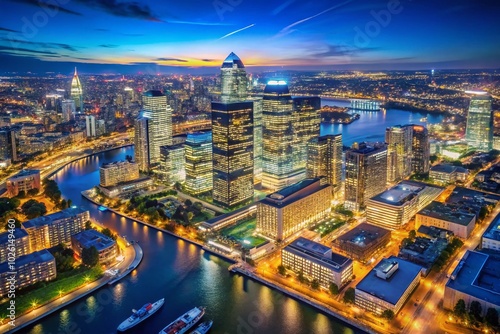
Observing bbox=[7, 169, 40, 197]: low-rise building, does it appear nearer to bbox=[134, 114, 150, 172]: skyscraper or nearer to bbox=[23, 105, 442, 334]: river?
bbox=[134, 114, 150, 172]: skyscraper

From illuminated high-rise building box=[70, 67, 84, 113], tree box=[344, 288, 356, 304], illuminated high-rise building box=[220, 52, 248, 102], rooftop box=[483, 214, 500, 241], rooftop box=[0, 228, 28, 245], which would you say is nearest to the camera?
tree box=[344, 288, 356, 304]

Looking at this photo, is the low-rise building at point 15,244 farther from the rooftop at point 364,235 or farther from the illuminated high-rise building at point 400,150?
the illuminated high-rise building at point 400,150

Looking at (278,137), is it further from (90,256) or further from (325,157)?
(90,256)

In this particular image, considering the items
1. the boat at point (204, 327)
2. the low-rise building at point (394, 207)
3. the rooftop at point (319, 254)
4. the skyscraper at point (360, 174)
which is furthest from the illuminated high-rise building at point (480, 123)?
the boat at point (204, 327)

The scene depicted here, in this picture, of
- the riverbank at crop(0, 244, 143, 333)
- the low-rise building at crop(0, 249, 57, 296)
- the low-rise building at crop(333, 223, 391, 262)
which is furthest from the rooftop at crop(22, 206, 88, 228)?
the low-rise building at crop(333, 223, 391, 262)

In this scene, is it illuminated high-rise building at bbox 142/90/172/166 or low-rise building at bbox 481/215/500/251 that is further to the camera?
illuminated high-rise building at bbox 142/90/172/166

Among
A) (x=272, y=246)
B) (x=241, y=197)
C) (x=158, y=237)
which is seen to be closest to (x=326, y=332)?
(x=272, y=246)

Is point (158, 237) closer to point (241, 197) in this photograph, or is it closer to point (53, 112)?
point (241, 197)
